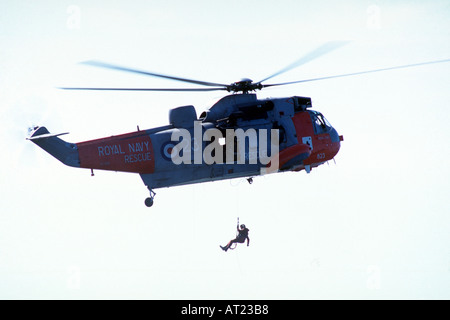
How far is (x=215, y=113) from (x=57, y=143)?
7.48 meters

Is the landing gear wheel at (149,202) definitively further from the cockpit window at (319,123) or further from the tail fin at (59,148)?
the cockpit window at (319,123)

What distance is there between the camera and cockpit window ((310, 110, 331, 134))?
32688mm

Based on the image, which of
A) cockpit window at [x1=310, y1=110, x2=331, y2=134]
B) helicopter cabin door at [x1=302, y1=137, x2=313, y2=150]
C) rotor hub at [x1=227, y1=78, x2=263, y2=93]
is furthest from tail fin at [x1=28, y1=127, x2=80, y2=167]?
cockpit window at [x1=310, y1=110, x2=331, y2=134]

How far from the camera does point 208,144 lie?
29.1m

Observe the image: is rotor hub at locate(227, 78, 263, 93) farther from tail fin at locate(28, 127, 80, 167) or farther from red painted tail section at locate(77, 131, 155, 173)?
tail fin at locate(28, 127, 80, 167)

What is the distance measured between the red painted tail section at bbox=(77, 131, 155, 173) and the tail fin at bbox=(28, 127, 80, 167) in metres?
0.26

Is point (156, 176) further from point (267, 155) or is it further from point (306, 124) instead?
point (306, 124)

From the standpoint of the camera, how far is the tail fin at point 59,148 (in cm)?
2777

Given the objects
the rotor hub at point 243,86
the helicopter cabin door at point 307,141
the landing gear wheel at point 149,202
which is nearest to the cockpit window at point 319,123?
the helicopter cabin door at point 307,141

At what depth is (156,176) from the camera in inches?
1127

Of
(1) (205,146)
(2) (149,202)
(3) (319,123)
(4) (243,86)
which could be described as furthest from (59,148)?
(3) (319,123)

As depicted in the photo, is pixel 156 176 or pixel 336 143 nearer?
pixel 156 176
